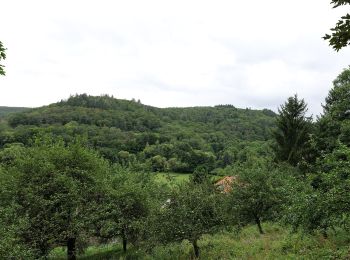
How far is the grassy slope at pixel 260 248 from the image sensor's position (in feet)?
50.5

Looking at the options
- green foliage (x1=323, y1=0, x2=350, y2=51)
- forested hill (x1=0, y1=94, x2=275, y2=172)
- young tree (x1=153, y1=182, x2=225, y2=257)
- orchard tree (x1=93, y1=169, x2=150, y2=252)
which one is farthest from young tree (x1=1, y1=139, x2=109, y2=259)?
forested hill (x1=0, y1=94, x2=275, y2=172)

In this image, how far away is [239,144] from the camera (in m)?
120

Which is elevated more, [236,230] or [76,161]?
[76,161]

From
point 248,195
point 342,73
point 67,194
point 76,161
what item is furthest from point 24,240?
point 342,73

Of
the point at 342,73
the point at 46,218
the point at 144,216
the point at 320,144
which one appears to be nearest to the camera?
the point at 46,218

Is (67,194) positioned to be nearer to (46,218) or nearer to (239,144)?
(46,218)

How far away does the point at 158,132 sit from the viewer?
161625 mm

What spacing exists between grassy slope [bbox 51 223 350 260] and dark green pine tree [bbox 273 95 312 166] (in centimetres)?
1276

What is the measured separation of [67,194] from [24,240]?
3378mm

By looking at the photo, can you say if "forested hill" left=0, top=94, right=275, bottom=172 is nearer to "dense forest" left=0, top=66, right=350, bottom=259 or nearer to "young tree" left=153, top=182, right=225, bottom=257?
"dense forest" left=0, top=66, right=350, bottom=259

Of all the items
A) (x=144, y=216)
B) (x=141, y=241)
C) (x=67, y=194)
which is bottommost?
(x=141, y=241)

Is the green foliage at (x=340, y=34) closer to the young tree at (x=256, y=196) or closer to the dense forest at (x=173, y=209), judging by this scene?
the dense forest at (x=173, y=209)

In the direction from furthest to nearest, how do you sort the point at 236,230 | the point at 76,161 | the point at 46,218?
the point at 76,161, the point at 236,230, the point at 46,218

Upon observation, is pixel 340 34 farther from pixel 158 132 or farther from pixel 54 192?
pixel 158 132
